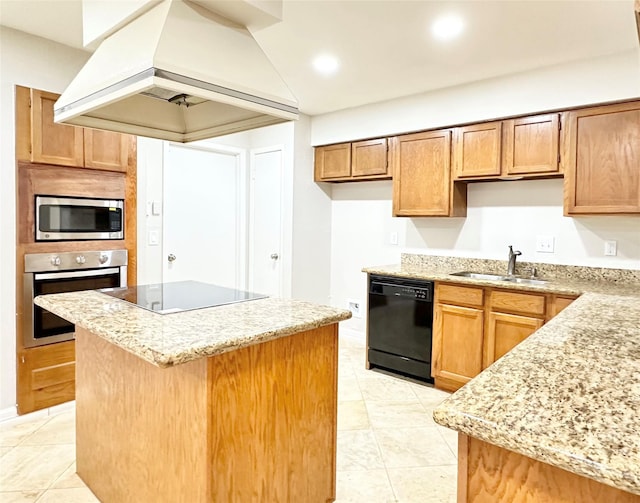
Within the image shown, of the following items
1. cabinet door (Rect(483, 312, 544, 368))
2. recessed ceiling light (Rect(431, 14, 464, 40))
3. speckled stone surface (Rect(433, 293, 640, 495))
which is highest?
recessed ceiling light (Rect(431, 14, 464, 40))

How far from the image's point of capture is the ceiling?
7.37 ft

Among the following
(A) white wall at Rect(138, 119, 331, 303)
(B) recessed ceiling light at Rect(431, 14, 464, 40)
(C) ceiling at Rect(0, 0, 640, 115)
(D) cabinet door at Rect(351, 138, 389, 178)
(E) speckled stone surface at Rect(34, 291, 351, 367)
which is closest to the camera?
(E) speckled stone surface at Rect(34, 291, 351, 367)

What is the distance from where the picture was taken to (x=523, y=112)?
3119mm

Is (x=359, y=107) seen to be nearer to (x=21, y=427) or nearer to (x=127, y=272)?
(x=127, y=272)

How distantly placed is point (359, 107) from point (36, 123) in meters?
2.68

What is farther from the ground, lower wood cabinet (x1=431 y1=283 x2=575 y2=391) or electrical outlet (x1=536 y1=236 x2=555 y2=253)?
electrical outlet (x1=536 y1=236 x2=555 y2=253)

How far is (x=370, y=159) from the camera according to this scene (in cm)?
411

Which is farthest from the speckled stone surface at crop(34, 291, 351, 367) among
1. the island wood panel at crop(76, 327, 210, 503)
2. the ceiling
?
the ceiling

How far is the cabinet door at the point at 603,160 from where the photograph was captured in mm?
2740

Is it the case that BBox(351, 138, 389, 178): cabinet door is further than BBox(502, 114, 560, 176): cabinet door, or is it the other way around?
BBox(351, 138, 389, 178): cabinet door

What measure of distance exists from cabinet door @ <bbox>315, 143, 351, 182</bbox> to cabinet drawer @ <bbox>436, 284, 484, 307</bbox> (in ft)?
5.34

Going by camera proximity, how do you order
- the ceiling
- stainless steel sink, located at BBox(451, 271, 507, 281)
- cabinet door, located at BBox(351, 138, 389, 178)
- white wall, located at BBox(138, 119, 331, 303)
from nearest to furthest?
the ceiling → stainless steel sink, located at BBox(451, 271, 507, 281) → cabinet door, located at BBox(351, 138, 389, 178) → white wall, located at BBox(138, 119, 331, 303)

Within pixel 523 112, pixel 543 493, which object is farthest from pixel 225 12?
pixel 523 112

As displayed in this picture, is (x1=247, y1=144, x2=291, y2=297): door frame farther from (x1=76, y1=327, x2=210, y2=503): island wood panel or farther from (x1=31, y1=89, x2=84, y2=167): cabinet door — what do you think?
→ (x1=76, y1=327, x2=210, y2=503): island wood panel
